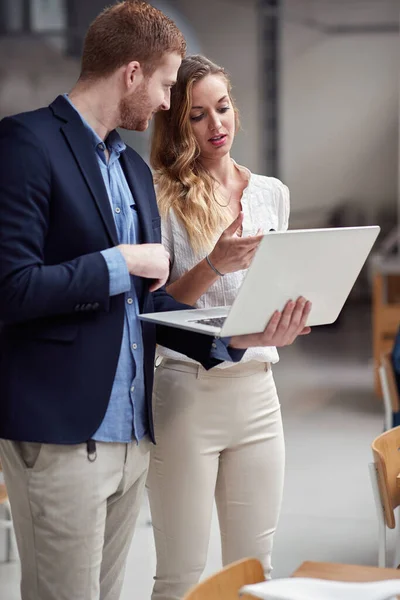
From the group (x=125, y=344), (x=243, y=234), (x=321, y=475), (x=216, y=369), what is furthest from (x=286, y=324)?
(x=321, y=475)

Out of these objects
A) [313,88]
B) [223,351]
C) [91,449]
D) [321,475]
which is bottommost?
[321,475]

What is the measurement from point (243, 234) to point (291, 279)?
57 cm

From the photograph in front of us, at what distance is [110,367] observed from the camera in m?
1.81

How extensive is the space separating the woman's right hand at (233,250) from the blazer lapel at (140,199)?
0.20 meters

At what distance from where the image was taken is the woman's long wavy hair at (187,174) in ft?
7.63

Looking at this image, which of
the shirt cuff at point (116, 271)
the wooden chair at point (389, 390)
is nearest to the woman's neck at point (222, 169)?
the shirt cuff at point (116, 271)

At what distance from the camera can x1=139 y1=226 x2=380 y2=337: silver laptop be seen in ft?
5.65

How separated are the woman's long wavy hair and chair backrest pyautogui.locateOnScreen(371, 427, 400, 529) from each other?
0.66 metres

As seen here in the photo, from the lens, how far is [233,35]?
12047 mm

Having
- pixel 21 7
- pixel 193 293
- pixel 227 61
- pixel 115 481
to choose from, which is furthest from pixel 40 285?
pixel 227 61

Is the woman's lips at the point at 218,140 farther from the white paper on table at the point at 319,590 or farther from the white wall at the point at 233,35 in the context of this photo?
the white wall at the point at 233,35

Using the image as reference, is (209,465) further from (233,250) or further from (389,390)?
(389,390)

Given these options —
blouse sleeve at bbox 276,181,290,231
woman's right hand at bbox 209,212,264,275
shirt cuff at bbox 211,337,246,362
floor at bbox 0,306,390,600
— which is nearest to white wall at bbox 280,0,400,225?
floor at bbox 0,306,390,600

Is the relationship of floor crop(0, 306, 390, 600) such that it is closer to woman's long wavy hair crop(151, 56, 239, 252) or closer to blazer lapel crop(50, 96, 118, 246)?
woman's long wavy hair crop(151, 56, 239, 252)
